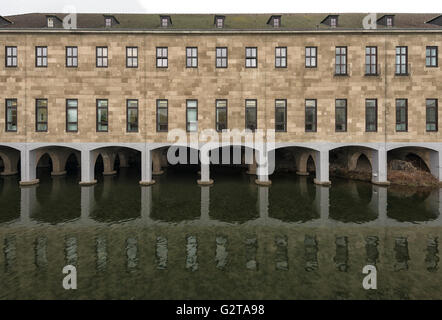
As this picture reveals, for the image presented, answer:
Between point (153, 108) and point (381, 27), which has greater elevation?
point (381, 27)

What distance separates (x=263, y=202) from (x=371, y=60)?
16.1m

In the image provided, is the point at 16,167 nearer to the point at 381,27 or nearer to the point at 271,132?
the point at 271,132

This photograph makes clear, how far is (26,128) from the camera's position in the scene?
22.4 m

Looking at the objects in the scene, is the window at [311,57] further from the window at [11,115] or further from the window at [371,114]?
the window at [11,115]

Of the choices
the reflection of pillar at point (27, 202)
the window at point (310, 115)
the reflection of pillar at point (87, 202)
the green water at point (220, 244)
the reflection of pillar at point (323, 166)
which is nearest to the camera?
the green water at point (220, 244)

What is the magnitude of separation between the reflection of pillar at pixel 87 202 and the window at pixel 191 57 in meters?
13.1

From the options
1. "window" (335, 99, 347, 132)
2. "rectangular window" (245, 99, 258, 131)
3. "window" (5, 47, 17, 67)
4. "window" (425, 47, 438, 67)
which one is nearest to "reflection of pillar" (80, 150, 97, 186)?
"window" (5, 47, 17, 67)

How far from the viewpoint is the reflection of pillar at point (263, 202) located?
14.8 m

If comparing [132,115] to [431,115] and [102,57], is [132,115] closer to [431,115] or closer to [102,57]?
[102,57]

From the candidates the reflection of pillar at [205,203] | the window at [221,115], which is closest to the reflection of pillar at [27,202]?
the reflection of pillar at [205,203]
